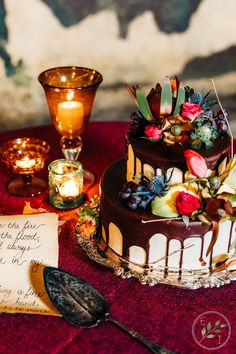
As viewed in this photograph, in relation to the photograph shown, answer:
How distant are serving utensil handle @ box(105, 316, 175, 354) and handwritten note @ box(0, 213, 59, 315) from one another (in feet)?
0.32

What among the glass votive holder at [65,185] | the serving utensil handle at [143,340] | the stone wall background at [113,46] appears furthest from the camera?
the stone wall background at [113,46]

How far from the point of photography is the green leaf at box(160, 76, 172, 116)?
3.14 ft

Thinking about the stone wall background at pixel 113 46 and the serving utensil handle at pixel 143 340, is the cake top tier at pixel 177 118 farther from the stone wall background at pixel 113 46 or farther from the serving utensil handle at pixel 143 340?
the stone wall background at pixel 113 46

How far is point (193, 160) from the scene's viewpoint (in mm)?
893

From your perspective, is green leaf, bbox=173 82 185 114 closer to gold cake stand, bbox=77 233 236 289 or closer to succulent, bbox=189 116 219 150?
succulent, bbox=189 116 219 150

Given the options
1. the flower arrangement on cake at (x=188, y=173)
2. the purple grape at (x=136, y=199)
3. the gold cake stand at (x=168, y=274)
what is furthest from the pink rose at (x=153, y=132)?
the gold cake stand at (x=168, y=274)

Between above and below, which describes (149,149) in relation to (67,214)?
above

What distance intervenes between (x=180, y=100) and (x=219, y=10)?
3.56ft

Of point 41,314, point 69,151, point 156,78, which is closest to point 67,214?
point 69,151

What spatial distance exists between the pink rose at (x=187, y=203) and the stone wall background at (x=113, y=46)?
1.15 m

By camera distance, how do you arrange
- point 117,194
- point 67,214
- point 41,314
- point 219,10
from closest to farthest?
1. point 41,314
2. point 117,194
3. point 67,214
4. point 219,10

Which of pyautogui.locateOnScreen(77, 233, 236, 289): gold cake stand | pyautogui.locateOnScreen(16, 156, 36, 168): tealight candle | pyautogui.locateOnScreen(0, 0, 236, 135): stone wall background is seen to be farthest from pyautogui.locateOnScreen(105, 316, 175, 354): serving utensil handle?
pyautogui.locateOnScreen(0, 0, 236, 135): stone wall background

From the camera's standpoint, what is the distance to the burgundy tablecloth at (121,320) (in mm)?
842

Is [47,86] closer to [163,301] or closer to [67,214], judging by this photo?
[67,214]
